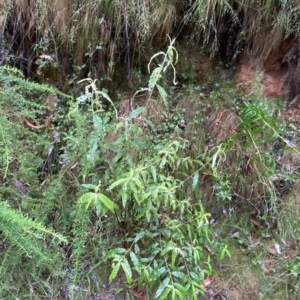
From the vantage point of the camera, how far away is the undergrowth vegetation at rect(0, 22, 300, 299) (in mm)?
1268

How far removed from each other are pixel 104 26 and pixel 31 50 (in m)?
0.52

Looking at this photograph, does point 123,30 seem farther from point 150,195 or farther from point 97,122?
point 150,195

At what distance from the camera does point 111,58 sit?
1837 mm

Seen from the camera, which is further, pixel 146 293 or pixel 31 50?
pixel 31 50

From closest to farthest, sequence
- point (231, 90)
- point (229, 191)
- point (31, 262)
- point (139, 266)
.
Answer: point (139, 266) < point (31, 262) < point (229, 191) < point (231, 90)

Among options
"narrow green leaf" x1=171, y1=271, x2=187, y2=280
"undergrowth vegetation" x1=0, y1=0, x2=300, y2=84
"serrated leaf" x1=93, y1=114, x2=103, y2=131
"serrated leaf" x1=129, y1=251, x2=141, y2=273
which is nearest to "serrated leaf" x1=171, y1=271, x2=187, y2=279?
"narrow green leaf" x1=171, y1=271, x2=187, y2=280

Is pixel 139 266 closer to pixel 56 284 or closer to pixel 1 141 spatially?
pixel 56 284

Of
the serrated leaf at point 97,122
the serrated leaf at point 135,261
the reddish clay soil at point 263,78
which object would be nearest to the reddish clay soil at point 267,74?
the reddish clay soil at point 263,78

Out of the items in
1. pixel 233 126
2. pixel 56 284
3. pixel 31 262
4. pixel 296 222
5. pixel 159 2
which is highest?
pixel 159 2

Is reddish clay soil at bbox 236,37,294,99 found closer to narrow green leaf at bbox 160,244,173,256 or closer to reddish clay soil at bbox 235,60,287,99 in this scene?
reddish clay soil at bbox 235,60,287,99

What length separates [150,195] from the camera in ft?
3.91

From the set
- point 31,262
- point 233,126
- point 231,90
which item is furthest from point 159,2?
point 31,262

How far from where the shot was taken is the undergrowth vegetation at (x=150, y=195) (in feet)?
4.16

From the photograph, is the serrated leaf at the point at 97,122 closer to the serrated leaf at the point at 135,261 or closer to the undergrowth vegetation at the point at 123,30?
the serrated leaf at the point at 135,261
